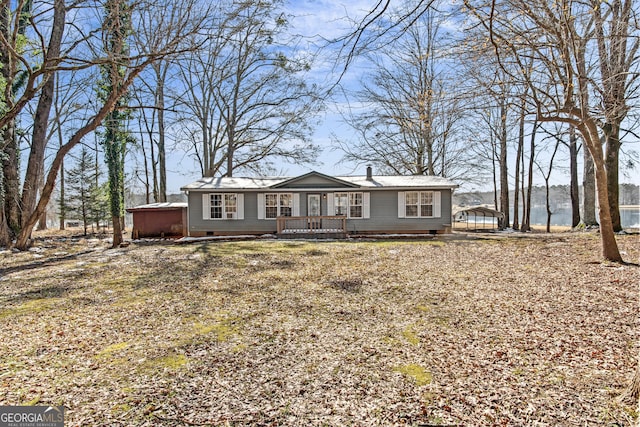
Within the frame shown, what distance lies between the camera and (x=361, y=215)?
15398mm

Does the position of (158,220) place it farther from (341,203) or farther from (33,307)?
(33,307)

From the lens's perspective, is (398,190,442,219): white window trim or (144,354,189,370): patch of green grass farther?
(398,190,442,219): white window trim

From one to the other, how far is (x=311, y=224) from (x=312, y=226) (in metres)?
0.35

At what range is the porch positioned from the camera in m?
14.3

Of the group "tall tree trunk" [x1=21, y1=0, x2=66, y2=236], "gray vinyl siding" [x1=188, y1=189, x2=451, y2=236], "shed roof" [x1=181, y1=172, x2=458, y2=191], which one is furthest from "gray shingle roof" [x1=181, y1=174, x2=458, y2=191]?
"tall tree trunk" [x1=21, y1=0, x2=66, y2=236]

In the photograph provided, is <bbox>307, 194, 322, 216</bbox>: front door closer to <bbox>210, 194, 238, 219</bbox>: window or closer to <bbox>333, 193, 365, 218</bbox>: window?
<bbox>333, 193, 365, 218</bbox>: window

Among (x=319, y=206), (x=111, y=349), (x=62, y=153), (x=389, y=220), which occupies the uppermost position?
(x=62, y=153)

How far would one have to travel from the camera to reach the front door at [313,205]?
15.5m

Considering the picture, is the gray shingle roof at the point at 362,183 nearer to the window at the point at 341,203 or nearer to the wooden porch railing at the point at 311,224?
the window at the point at 341,203

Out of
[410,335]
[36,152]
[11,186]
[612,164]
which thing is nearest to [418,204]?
[612,164]

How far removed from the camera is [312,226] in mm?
14906

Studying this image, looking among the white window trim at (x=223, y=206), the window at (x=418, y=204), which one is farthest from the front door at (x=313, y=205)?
the window at (x=418, y=204)

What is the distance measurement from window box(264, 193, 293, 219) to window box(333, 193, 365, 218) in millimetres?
2216

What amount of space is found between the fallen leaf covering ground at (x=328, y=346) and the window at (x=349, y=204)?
8034mm
